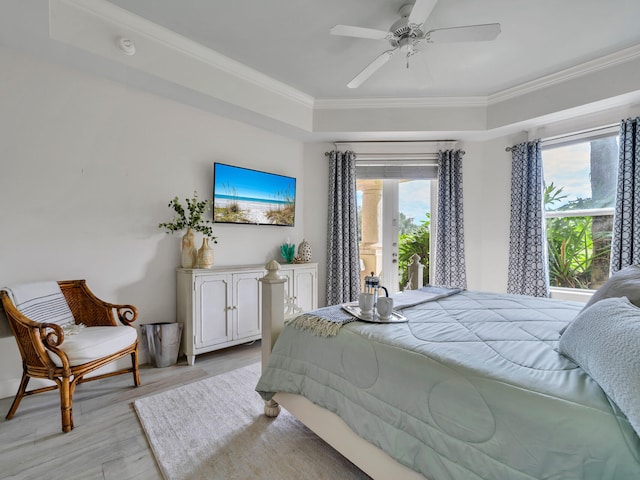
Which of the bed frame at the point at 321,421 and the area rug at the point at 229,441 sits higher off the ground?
the bed frame at the point at 321,421

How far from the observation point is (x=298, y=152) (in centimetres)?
402

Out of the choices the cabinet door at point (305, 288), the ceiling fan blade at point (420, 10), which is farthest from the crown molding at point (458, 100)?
the cabinet door at point (305, 288)

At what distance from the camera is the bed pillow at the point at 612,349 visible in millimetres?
716

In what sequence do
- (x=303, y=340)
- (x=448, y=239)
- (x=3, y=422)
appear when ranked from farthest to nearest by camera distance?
(x=448, y=239) < (x=3, y=422) < (x=303, y=340)

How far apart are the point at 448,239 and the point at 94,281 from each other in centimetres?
372

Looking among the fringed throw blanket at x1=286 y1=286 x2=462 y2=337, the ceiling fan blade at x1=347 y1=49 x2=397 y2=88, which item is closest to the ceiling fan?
the ceiling fan blade at x1=347 y1=49 x2=397 y2=88

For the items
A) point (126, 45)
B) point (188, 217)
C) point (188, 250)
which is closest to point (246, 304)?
point (188, 250)

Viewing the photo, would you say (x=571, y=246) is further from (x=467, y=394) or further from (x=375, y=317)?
(x=467, y=394)

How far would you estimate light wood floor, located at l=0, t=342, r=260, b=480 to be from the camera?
144cm

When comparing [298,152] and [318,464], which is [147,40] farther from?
[318,464]

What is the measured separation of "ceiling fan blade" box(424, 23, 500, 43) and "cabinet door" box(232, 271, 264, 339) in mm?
2431

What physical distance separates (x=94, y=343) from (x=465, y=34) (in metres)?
3.01

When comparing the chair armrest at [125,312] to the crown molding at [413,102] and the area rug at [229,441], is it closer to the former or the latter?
the area rug at [229,441]

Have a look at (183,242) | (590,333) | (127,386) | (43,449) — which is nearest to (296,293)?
(183,242)
